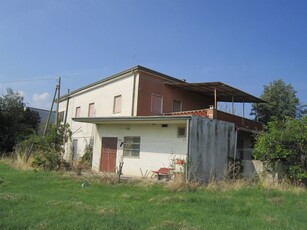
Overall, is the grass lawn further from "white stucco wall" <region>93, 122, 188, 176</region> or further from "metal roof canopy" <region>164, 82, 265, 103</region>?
"metal roof canopy" <region>164, 82, 265, 103</region>

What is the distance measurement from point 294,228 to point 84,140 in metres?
21.9

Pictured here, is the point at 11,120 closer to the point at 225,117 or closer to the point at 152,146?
the point at 152,146

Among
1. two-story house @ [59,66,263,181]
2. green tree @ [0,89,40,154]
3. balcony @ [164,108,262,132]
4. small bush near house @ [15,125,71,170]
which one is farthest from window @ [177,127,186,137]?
green tree @ [0,89,40,154]

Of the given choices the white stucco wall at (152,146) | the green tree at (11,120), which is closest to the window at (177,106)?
the white stucco wall at (152,146)

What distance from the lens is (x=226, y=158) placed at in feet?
62.8

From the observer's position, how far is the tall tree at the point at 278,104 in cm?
3212

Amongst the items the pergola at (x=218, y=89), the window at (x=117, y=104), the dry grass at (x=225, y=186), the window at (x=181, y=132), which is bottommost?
A: the dry grass at (x=225, y=186)

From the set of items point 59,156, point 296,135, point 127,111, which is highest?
point 127,111

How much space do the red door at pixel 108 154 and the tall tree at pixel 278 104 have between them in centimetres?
1623

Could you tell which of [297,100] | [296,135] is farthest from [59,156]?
[297,100]

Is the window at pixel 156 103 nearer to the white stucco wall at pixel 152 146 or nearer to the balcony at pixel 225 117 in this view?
the balcony at pixel 225 117

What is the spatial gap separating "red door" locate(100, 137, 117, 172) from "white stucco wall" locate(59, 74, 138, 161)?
2325mm

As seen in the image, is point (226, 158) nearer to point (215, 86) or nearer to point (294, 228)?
point (215, 86)

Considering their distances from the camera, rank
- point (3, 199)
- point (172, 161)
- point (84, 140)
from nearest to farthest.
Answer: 1. point (3, 199)
2. point (172, 161)
3. point (84, 140)
